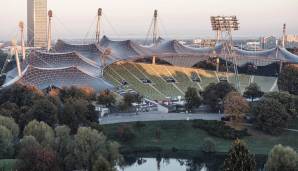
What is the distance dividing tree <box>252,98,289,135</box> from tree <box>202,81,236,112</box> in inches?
215

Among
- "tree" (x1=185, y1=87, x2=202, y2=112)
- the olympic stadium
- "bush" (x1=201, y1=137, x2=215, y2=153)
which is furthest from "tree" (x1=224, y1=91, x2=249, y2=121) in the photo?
the olympic stadium

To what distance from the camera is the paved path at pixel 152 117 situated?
3930 cm

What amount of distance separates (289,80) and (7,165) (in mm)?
31975

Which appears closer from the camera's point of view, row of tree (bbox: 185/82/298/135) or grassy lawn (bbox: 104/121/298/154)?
grassy lawn (bbox: 104/121/298/154)

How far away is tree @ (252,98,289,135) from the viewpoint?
36.4m

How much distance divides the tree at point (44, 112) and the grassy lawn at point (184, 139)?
409 centimetres

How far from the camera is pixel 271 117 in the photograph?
36.5 meters

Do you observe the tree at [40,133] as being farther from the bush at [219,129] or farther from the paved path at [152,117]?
the bush at [219,129]

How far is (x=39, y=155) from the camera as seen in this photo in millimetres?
23484

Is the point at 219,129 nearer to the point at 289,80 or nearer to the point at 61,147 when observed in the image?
the point at 61,147

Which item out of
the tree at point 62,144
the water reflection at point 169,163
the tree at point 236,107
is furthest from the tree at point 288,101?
→ the tree at point 62,144

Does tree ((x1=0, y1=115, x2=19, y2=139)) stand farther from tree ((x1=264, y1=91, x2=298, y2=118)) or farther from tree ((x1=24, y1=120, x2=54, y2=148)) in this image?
tree ((x1=264, y1=91, x2=298, y2=118))

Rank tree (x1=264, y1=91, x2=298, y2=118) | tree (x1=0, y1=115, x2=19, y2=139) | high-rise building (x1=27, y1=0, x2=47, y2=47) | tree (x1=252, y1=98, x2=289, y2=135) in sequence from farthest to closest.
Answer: high-rise building (x1=27, y1=0, x2=47, y2=47) < tree (x1=264, y1=91, x2=298, y2=118) < tree (x1=252, y1=98, x2=289, y2=135) < tree (x1=0, y1=115, x2=19, y2=139)

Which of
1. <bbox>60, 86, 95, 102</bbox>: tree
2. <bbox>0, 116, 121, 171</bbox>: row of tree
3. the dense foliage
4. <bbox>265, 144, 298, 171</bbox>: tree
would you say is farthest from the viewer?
<bbox>60, 86, 95, 102</bbox>: tree
